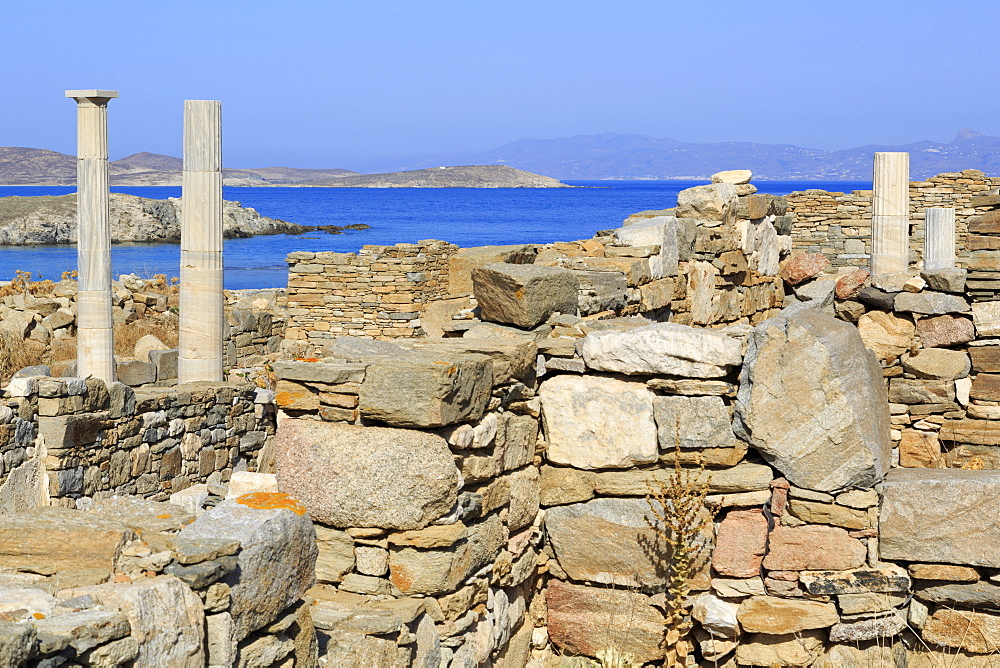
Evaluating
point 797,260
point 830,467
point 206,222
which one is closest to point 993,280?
point 830,467

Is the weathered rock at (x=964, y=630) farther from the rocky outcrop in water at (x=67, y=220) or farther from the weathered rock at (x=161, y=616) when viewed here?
the rocky outcrop in water at (x=67, y=220)

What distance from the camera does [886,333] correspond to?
6.58 meters

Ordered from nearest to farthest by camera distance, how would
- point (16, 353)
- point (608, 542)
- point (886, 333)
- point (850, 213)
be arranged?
point (608, 542), point (886, 333), point (16, 353), point (850, 213)

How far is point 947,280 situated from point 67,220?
54.1m

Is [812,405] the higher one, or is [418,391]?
[418,391]

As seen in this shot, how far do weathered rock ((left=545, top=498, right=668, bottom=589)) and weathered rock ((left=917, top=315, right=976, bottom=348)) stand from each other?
2744 millimetres

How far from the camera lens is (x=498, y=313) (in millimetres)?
6000

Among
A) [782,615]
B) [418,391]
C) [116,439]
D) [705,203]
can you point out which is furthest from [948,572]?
[116,439]

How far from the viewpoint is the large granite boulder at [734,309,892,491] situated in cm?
452

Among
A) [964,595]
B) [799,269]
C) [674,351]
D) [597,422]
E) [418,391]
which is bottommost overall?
[964,595]

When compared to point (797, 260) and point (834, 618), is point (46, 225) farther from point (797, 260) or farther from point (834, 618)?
point (834, 618)

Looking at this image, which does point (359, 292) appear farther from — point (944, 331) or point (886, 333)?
point (944, 331)

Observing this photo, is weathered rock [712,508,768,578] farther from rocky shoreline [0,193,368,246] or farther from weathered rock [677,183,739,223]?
rocky shoreline [0,193,368,246]

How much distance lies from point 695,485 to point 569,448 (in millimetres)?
643
